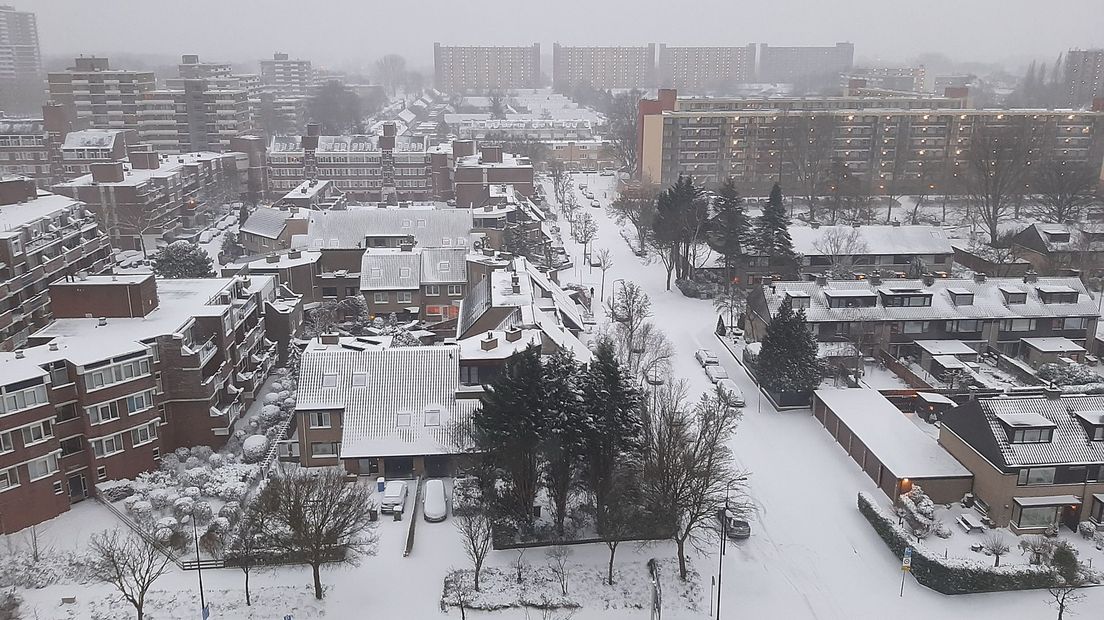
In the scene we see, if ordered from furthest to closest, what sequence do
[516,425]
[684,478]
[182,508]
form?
1. [182,508]
2. [516,425]
3. [684,478]

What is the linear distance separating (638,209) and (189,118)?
75953mm

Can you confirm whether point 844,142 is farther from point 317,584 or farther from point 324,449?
point 317,584

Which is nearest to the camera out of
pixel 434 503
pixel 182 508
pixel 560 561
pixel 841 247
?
pixel 560 561

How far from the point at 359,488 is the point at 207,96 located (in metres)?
104

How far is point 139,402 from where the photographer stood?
36.0 m

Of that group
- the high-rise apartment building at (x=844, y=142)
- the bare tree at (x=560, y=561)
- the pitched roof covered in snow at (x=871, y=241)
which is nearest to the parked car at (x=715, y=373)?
the bare tree at (x=560, y=561)

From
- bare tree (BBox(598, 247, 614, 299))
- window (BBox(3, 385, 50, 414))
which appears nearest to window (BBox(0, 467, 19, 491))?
window (BBox(3, 385, 50, 414))

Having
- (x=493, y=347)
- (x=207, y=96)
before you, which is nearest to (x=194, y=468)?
(x=493, y=347)

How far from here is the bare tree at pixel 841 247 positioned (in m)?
66.1

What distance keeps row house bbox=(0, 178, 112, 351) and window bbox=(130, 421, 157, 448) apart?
16.5 metres

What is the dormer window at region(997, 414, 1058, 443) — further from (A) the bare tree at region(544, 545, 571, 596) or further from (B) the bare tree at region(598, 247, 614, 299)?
(B) the bare tree at region(598, 247, 614, 299)

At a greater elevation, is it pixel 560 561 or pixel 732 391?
pixel 732 391

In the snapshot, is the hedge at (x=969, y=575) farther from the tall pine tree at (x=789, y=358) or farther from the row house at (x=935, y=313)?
the row house at (x=935, y=313)

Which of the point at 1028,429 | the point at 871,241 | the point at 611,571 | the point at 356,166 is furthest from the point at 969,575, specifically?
the point at 356,166
